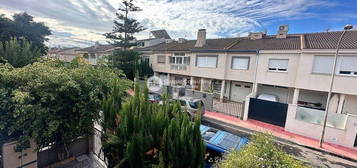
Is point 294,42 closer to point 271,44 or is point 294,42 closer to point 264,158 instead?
point 271,44

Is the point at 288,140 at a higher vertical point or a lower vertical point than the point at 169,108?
lower

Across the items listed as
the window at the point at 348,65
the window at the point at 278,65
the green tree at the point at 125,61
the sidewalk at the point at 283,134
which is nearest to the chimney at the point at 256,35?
the window at the point at 278,65

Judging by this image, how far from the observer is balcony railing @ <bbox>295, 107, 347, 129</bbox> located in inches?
377

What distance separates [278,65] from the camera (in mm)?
14969

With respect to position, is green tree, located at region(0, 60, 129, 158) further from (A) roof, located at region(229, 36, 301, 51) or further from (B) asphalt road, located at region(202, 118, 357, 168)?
(A) roof, located at region(229, 36, 301, 51)

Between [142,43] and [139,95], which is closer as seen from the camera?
[139,95]

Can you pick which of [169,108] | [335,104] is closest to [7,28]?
[169,108]

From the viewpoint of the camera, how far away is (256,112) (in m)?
12.8

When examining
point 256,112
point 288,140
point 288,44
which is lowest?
point 288,140

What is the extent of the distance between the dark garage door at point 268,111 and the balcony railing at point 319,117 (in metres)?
0.94

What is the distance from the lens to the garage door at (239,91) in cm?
1822

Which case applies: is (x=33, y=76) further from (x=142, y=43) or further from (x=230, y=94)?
(x=142, y=43)

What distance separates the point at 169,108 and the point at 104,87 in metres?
3.63

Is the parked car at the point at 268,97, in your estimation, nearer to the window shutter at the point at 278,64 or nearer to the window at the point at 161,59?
the window shutter at the point at 278,64
